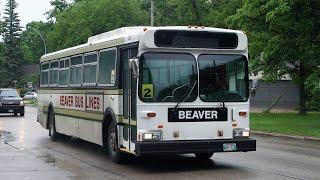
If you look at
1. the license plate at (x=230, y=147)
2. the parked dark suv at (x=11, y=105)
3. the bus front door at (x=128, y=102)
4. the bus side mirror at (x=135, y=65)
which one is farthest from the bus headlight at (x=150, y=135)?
the parked dark suv at (x=11, y=105)

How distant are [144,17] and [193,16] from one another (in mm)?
23879

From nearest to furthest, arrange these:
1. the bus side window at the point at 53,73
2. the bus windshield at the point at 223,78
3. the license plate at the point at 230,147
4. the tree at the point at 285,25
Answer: the license plate at the point at 230,147 < the bus windshield at the point at 223,78 < the bus side window at the point at 53,73 < the tree at the point at 285,25

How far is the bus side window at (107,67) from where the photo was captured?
13.8 metres

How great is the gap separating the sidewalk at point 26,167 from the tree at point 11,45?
312 feet

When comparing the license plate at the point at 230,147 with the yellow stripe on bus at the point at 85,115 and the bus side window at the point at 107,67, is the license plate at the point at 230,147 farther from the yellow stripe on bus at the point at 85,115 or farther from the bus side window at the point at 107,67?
the bus side window at the point at 107,67

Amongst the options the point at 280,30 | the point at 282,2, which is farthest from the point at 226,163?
the point at 280,30

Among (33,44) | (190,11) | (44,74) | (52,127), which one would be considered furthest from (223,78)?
(33,44)

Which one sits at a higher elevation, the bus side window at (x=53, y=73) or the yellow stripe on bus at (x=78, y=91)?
the bus side window at (x=53, y=73)

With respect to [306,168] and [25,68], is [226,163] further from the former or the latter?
[25,68]

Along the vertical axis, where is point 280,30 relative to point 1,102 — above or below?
above

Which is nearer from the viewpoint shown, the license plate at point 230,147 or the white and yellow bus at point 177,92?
the white and yellow bus at point 177,92

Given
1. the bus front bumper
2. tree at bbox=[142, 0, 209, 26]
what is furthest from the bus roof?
tree at bbox=[142, 0, 209, 26]

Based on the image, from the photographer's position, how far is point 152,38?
40.0 ft

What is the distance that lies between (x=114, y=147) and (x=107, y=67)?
73.2 inches
